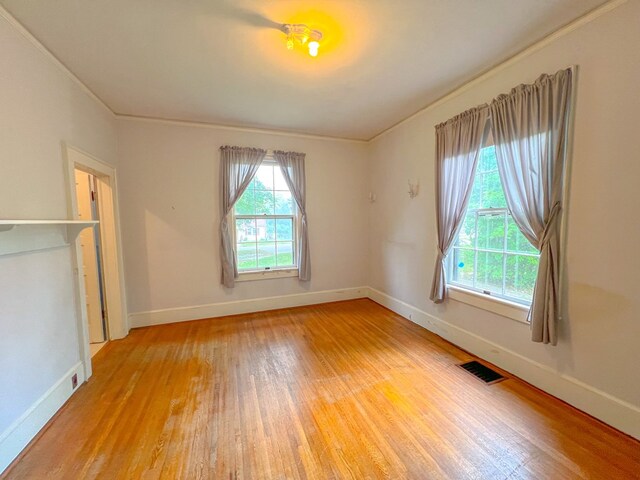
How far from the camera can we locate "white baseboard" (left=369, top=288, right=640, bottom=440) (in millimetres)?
1653

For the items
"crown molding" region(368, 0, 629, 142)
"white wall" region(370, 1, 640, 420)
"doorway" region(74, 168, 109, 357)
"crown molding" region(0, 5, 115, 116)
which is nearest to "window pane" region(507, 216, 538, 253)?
"white wall" region(370, 1, 640, 420)

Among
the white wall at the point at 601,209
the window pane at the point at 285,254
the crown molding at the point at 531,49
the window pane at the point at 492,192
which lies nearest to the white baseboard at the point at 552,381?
the white wall at the point at 601,209

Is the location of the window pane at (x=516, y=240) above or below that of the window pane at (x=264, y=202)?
below

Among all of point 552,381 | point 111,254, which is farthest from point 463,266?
point 111,254


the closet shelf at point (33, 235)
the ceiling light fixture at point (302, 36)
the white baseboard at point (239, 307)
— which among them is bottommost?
the white baseboard at point (239, 307)

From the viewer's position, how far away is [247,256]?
3.96 meters

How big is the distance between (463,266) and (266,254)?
2.66 meters

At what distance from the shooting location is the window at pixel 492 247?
88.0 inches

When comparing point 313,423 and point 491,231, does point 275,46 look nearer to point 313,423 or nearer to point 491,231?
point 491,231

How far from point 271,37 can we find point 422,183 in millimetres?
2236

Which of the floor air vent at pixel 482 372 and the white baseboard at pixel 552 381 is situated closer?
the white baseboard at pixel 552 381

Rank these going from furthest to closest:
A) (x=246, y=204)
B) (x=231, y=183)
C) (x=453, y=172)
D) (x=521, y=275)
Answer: (x=246, y=204) < (x=231, y=183) < (x=453, y=172) < (x=521, y=275)

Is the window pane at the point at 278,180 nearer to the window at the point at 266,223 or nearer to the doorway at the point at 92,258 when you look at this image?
the window at the point at 266,223

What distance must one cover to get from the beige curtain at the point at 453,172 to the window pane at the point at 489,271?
345mm
